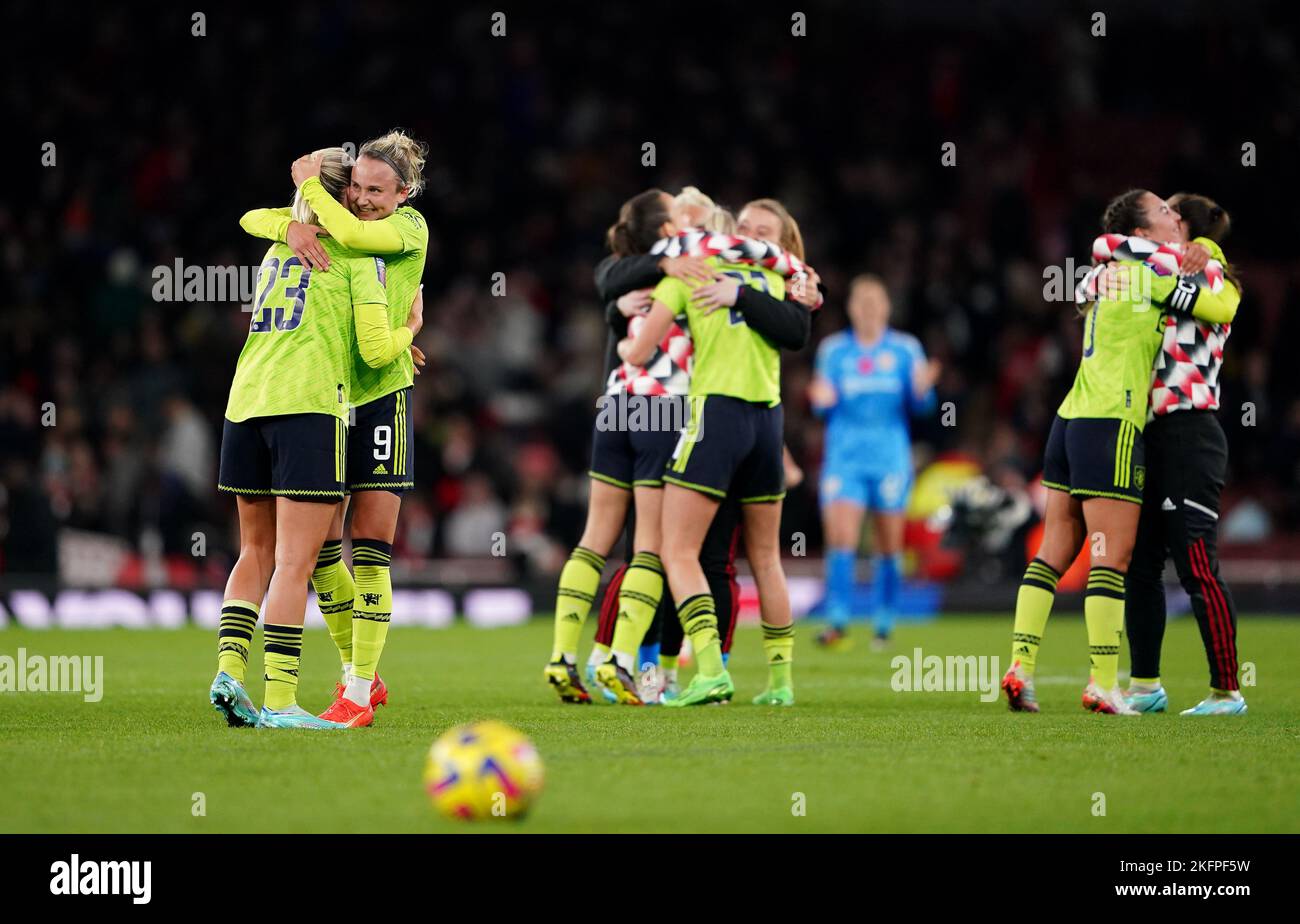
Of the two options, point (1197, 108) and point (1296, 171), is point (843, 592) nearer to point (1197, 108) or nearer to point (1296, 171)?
point (1296, 171)

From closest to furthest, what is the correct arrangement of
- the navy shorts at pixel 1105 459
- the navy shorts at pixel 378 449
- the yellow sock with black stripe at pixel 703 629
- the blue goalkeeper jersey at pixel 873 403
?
the navy shorts at pixel 378 449
the navy shorts at pixel 1105 459
the yellow sock with black stripe at pixel 703 629
the blue goalkeeper jersey at pixel 873 403

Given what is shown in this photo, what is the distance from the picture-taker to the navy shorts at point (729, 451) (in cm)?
809

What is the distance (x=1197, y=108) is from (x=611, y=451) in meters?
14.7

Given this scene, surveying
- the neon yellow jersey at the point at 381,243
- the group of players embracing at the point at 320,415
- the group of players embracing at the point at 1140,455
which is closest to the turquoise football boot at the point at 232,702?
the group of players embracing at the point at 320,415

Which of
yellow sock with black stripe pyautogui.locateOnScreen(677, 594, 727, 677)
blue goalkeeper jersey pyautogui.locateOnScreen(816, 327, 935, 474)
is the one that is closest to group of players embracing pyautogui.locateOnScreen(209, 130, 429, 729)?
yellow sock with black stripe pyautogui.locateOnScreen(677, 594, 727, 677)

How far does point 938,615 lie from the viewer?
16172 mm

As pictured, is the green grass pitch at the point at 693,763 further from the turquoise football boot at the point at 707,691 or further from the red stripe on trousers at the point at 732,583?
the red stripe on trousers at the point at 732,583

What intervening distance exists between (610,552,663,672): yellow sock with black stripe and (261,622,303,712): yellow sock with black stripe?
1.72 metres

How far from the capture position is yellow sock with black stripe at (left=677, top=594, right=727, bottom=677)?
8086 mm

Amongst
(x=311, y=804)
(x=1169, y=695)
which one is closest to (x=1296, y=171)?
(x=1169, y=695)

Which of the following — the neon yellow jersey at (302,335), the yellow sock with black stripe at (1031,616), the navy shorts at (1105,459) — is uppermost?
the neon yellow jersey at (302,335)

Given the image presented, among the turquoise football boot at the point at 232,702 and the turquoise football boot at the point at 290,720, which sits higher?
the turquoise football boot at the point at 232,702

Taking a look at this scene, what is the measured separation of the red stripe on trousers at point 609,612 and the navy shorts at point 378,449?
1665mm

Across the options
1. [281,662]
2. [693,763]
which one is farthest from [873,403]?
[693,763]
